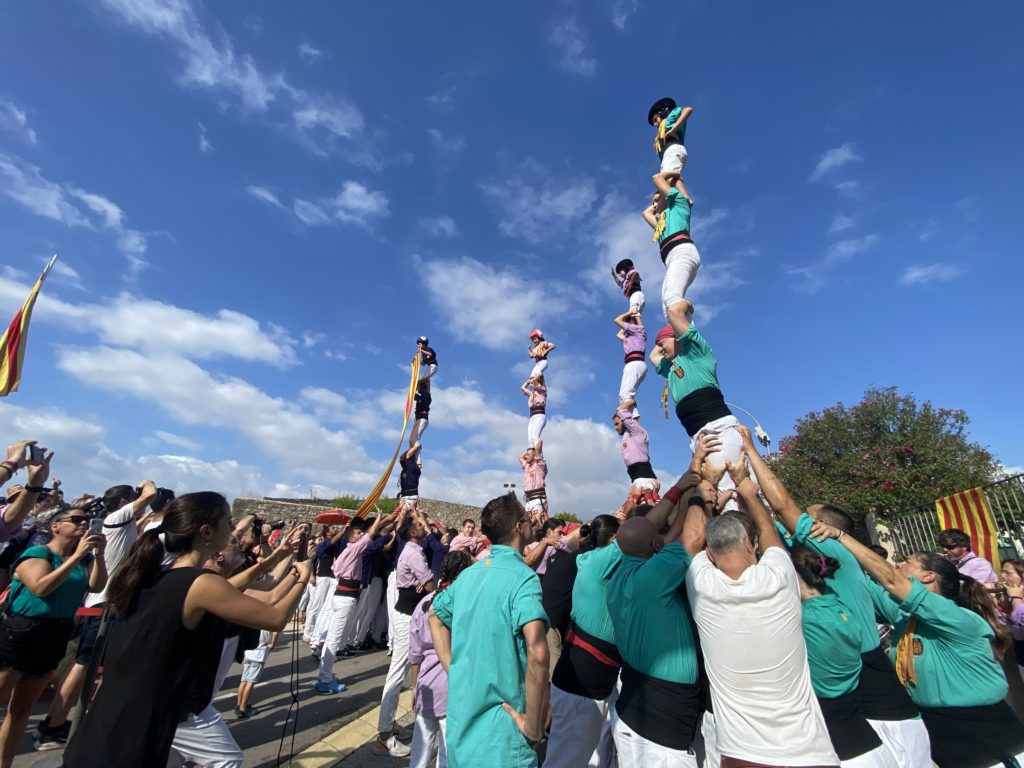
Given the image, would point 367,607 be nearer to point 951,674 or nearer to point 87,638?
point 87,638

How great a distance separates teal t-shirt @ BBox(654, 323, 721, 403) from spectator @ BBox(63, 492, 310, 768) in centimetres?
276

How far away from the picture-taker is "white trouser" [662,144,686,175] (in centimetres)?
440

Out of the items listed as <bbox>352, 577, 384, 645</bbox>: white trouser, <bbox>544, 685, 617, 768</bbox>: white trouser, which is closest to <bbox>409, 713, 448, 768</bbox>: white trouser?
<bbox>544, 685, 617, 768</bbox>: white trouser

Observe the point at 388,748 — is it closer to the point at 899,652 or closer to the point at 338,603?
the point at 338,603

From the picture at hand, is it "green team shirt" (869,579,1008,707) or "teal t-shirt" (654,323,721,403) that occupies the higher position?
"teal t-shirt" (654,323,721,403)

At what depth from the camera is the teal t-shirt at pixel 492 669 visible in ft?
7.37

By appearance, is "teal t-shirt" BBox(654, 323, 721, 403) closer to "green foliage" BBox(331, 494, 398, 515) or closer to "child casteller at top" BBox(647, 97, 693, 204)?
"child casteller at top" BBox(647, 97, 693, 204)

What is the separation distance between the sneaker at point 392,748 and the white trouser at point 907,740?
12.0 ft

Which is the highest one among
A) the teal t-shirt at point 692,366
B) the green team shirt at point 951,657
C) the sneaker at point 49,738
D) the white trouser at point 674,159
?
the white trouser at point 674,159

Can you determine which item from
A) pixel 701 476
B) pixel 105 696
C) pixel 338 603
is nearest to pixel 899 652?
pixel 701 476

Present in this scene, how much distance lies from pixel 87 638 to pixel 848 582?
20.1 feet

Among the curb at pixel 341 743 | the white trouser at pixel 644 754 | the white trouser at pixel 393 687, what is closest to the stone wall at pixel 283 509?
the curb at pixel 341 743

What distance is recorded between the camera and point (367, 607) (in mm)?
8602

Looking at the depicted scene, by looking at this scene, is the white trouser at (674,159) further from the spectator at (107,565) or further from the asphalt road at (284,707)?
the spectator at (107,565)
